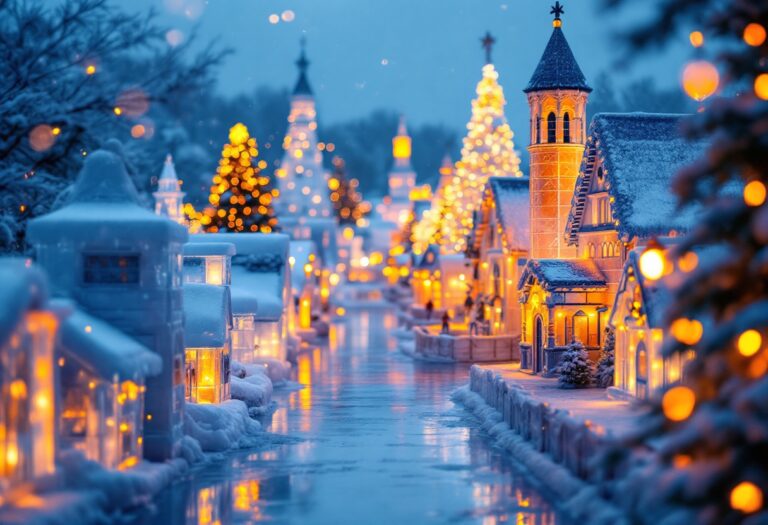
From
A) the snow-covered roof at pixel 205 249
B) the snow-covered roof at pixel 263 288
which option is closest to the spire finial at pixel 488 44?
the snow-covered roof at pixel 263 288

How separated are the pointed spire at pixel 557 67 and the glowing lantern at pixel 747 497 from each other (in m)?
28.1

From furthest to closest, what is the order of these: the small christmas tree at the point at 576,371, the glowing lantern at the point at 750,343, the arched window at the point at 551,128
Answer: the arched window at the point at 551,128 < the small christmas tree at the point at 576,371 < the glowing lantern at the point at 750,343

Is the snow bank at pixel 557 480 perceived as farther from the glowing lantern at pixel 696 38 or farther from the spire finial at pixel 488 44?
the spire finial at pixel 488 44

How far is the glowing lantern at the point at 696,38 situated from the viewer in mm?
15009

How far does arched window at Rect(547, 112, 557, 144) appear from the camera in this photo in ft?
129

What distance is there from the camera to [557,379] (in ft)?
112

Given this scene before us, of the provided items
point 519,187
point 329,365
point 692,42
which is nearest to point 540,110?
point 519,187

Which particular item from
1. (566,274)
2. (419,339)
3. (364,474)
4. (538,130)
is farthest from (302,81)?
(364,474)

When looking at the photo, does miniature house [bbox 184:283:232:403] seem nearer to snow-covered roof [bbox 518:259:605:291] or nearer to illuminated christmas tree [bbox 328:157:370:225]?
snow-covered roof [bbox 518:259:605:291]

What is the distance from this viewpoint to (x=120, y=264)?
22.4 meters

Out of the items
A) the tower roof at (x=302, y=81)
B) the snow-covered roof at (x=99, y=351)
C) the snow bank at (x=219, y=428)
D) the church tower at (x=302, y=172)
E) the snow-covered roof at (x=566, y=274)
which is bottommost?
the snow bank at (x=219, y=428)

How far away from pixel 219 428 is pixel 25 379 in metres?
9.67

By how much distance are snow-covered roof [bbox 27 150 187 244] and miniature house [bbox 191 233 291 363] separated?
15.6 metres

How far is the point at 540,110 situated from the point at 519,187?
9511 millimetres
